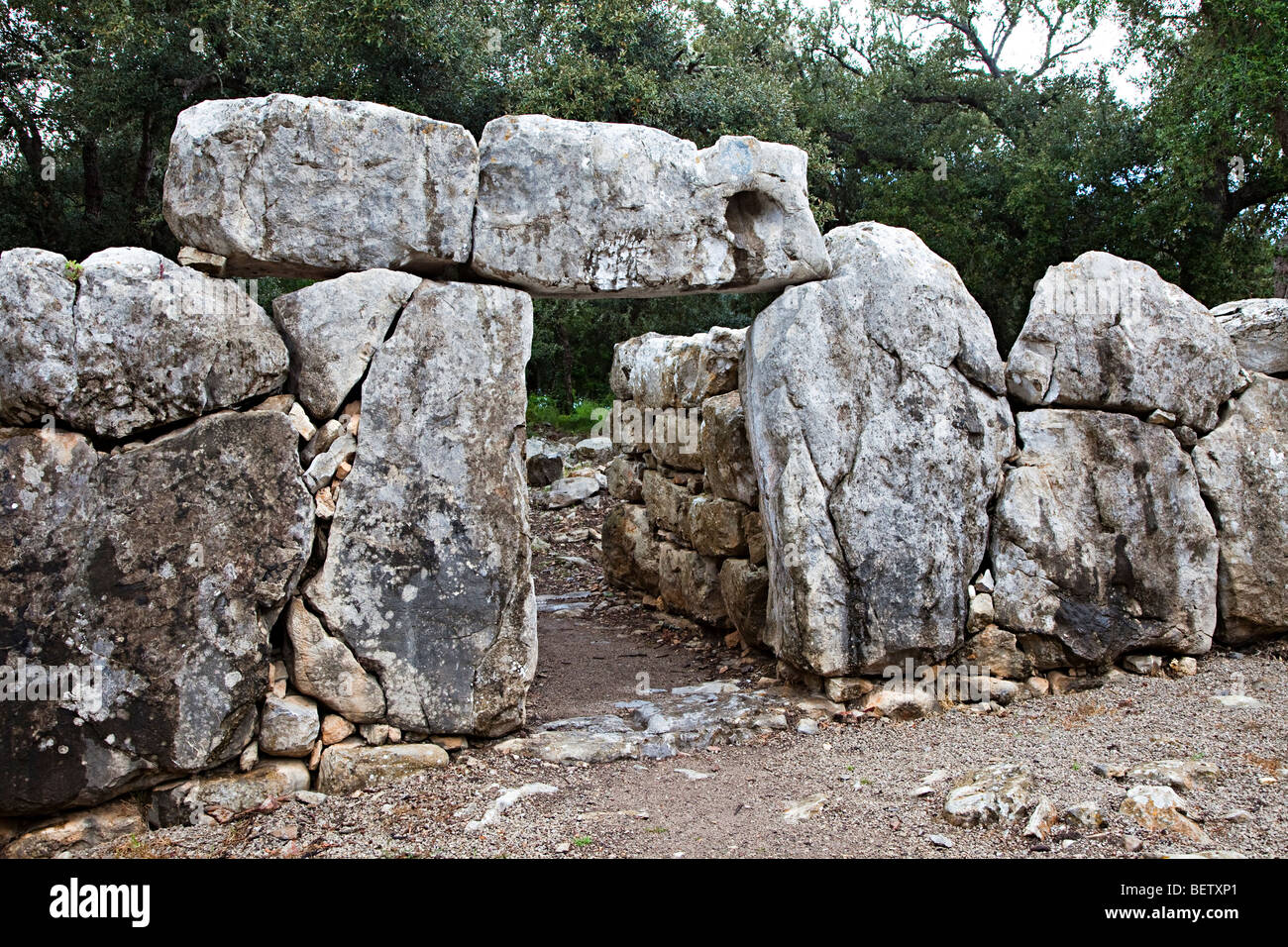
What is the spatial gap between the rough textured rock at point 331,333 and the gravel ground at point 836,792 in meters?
1.74

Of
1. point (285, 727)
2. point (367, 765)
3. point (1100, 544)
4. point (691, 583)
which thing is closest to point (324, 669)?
A: point (285, 727)

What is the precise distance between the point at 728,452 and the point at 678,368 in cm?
108

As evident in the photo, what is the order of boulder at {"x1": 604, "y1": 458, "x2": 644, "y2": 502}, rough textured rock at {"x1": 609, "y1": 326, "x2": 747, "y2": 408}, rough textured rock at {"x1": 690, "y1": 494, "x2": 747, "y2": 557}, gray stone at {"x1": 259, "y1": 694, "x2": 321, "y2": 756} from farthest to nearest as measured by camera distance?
boulder at {"x1": 604, "y1": 458, "x2": 644, "y2": 502} < rough textured rock at {"x1": 609, "y1": 326, "x2": 747, "y2": 408} < rough textured rock at {"x1": 690, "y1": 494, "x2": 747, "y2": 557} < gray stone at {"x1": 259, "y1": 694, "x2": 321, "y2": 756}

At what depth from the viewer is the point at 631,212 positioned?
4.87m

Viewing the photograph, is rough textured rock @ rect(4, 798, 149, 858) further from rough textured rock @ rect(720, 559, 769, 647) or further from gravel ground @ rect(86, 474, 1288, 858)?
rough textured rock @ rect(720, 559, 769, 647)

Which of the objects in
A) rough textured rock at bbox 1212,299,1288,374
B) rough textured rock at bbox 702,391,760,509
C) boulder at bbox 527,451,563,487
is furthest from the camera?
boulder at bbox 527,451,563,487

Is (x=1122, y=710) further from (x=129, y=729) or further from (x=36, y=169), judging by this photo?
(x=36, y=169)

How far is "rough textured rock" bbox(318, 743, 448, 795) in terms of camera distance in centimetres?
432

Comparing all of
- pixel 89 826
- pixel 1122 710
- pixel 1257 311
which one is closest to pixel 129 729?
pixel 89 826

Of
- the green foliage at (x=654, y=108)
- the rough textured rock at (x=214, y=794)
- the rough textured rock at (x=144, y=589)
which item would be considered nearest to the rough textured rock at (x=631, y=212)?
the rough textured rock at (x=144, y=589)

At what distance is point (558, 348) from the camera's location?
50.5 feet

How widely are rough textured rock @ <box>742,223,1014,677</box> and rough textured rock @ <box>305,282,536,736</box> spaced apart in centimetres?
145

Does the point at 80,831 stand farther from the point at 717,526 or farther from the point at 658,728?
the point at 717,526

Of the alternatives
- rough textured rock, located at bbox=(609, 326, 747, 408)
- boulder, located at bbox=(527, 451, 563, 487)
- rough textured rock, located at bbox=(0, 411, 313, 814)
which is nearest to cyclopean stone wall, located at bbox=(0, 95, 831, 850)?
rough textured rock, located at bbox=(0, 411, 313, 814)
